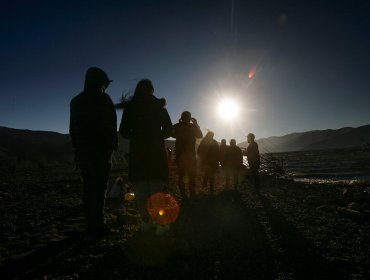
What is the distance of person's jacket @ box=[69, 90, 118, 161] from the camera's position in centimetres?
487

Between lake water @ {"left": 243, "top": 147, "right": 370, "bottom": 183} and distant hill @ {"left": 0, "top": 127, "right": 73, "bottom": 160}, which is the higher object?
distant hill @ {"left": 0, "top": 127, "right": 73, "bottom": 160}

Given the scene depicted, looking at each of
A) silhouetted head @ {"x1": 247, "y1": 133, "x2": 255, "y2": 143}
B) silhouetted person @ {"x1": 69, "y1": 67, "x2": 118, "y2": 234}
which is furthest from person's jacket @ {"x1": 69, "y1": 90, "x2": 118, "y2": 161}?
silhouetted head @ {"x1": 247, "y1": 133, "x2": 255, "y2": 143}

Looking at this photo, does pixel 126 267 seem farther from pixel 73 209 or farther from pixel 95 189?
pixel 73 209

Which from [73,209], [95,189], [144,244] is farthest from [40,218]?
[144,244]

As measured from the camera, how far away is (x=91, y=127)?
490 centimetres

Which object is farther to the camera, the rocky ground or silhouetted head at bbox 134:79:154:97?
silhouetted head at bbox 134:79:154:97

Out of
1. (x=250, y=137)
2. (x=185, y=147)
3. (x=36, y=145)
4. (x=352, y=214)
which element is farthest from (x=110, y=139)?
(x=36, y=145)

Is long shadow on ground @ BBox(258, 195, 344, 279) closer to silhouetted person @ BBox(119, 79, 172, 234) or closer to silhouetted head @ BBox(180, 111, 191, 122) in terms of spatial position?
silhouetted person @ BBox(119, 79, 172, 234)

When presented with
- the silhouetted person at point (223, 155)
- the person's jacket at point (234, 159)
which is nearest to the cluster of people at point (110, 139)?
the person's jacket at point (234, 159)

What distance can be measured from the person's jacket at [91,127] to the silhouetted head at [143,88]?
0.55 m

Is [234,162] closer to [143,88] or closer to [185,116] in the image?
[185,116]

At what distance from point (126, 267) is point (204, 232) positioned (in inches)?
80.6

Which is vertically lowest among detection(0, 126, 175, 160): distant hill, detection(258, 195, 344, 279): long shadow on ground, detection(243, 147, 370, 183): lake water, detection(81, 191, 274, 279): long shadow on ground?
detection(243, 147, 370, 183): lake water

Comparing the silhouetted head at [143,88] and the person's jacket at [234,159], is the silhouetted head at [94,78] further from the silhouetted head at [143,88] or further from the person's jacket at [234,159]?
the person's jacket at [234,159]
